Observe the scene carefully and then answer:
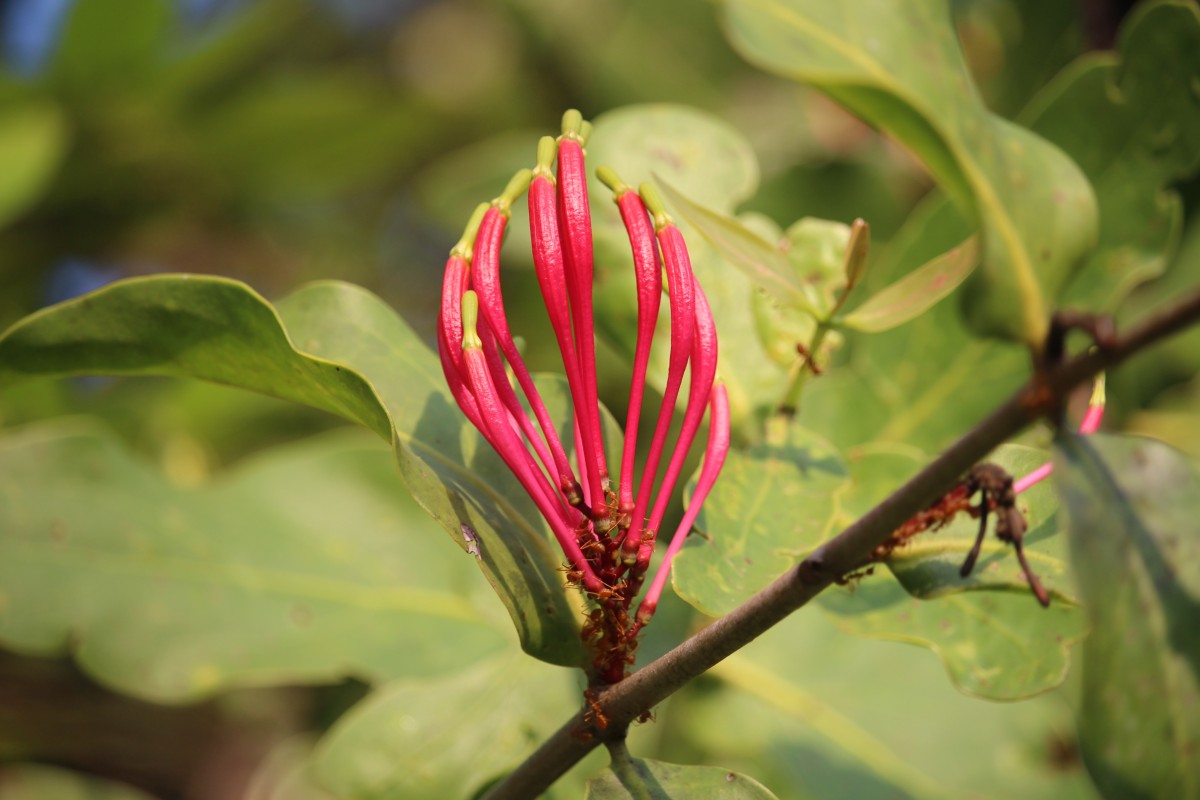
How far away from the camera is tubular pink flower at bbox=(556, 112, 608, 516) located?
0.62 meters

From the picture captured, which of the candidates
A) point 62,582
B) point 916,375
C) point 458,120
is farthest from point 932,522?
point 458,120

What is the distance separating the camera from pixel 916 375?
114 cm

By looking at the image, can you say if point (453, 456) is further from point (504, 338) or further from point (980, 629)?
point (980, 629)

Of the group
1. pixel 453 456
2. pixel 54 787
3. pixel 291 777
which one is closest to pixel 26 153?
pixel 54 787

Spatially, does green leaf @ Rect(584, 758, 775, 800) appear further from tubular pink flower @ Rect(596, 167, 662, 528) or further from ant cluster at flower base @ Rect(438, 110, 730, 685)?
tubular pink flower @ Rect(596, 167, 662, 528)

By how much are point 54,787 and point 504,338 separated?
120 centimetres

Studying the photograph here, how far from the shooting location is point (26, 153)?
1.81m

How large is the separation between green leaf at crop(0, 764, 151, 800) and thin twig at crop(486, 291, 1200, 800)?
104 cm

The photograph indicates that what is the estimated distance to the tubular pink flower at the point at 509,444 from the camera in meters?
0.61

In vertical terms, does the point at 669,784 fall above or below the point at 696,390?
below

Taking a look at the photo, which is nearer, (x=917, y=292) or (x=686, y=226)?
(x=917, y=292)

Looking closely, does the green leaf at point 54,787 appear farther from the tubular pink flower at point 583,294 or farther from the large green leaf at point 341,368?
the tubular pink flower at point 583,294

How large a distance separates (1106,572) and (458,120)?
96.4 inches

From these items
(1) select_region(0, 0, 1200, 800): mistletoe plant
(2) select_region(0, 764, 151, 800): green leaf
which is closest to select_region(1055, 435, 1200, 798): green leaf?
(1) select_region(0, 0, 1200, 800): mistletoe plant
